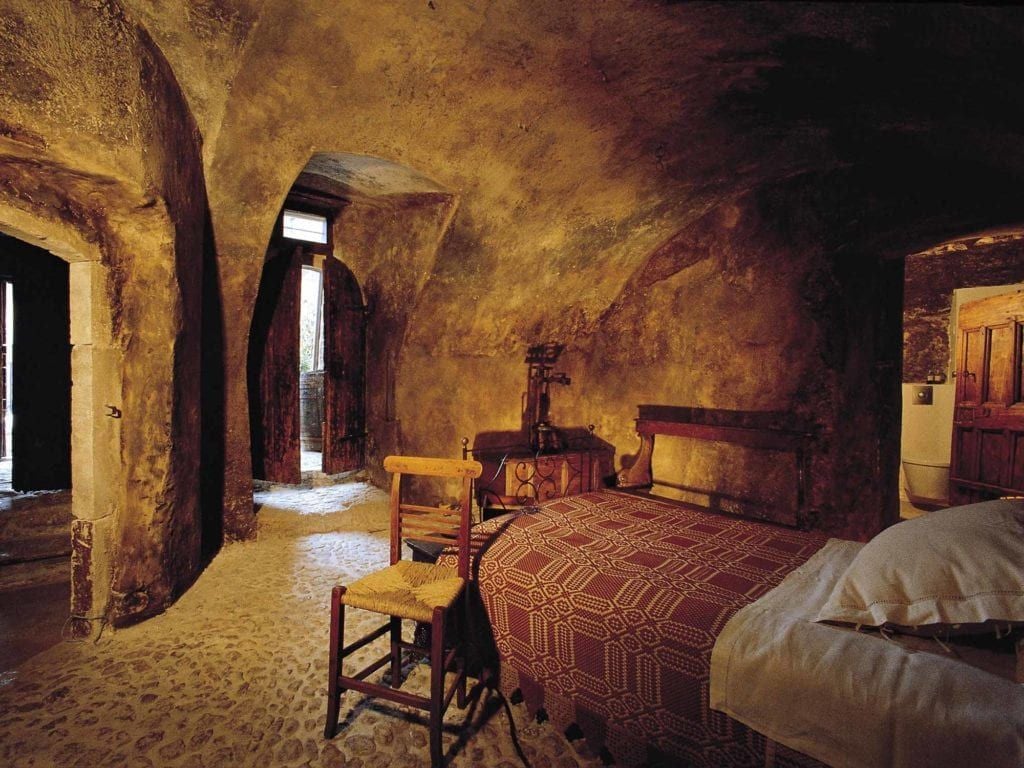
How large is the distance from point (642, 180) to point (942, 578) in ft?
12.7

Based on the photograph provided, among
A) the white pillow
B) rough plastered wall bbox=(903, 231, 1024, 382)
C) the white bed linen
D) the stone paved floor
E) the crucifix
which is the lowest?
the stone paved floor

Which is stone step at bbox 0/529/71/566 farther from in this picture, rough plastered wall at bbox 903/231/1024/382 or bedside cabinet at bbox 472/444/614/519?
rough plastered wall at bbox 903/231/1024/382

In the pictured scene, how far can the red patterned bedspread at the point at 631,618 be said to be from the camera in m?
1.75

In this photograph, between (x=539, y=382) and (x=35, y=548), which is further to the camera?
(x=539, y=382)

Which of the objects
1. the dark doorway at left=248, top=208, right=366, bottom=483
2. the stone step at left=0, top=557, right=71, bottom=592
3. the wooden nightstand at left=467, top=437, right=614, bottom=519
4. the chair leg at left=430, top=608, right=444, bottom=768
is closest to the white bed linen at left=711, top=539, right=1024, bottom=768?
the chair leg at left=430, top=608, right=444, bottom=768

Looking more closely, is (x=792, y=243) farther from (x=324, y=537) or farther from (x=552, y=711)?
(x=324, y=537)

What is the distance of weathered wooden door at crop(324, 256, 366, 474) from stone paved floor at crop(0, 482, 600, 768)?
7.84 feet

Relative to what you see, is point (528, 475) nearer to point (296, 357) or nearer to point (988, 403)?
point (296, 357)

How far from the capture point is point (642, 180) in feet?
15.2

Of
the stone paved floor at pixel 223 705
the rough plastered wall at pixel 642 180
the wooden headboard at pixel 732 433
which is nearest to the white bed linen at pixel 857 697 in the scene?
the stone paved floor at pixel 223 705

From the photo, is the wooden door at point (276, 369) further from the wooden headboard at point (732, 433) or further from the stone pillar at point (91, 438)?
the wooden headboard at point (732, 433)

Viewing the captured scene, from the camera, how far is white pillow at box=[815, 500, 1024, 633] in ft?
5.04

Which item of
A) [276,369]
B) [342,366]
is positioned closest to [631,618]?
[342,366]

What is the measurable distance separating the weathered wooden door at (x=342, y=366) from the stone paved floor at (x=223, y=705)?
7.84ft
